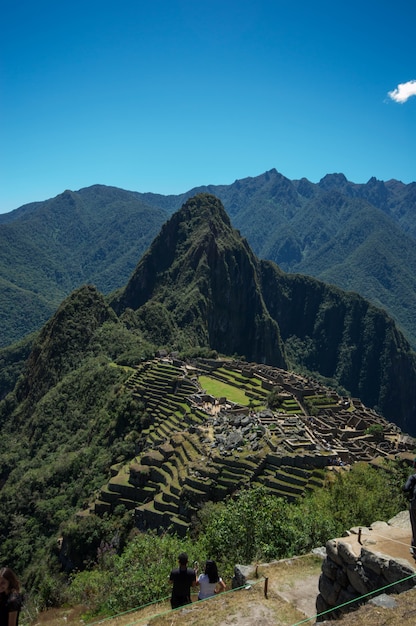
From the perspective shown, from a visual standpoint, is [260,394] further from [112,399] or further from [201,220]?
[201,220]

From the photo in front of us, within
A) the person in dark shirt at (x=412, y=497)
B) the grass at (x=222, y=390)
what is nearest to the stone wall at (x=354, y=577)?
the person in dark shirt at (x=412, y=497)

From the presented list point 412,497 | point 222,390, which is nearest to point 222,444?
point 222,390

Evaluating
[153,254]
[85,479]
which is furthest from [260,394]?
[153,254]

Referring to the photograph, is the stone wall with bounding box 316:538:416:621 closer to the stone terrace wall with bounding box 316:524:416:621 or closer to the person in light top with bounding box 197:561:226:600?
the stone terrace wall with bounding box 316:524:416:621

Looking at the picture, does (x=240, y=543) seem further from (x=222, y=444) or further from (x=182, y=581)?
(x=222, y=444)

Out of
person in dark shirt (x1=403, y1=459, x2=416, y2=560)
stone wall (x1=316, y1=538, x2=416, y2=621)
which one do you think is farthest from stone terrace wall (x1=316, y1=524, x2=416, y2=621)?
person in dark shirt (x1=403, y1=459, x2=416, y2=560)

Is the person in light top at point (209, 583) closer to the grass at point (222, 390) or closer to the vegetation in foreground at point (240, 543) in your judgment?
the vegetation in foreground at point (240, 543)
